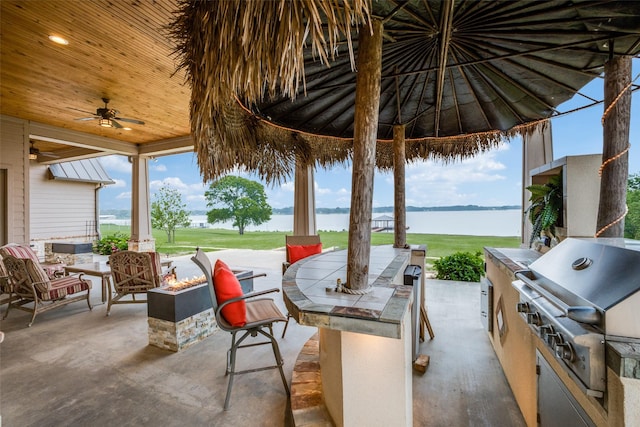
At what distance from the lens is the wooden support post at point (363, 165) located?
184cm

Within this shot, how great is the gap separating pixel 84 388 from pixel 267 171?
2825 mm

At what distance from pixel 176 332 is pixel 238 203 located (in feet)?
38.9

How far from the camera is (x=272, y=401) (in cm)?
225

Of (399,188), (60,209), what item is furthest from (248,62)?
(60,209)

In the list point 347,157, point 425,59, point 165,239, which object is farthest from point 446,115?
point 165,239

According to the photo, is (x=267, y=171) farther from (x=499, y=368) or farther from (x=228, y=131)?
(x=499, y=368)

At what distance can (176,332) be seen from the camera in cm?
304

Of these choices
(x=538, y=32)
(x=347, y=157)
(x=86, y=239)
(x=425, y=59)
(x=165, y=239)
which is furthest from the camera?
(x=165, y=239)

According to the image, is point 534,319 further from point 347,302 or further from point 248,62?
point 248,62

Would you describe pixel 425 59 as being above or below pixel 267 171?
above

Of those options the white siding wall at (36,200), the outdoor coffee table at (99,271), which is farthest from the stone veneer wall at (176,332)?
the white siding wall at (36,200)

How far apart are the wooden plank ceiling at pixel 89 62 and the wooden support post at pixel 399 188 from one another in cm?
302

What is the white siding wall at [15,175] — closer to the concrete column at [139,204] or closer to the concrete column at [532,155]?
the concrete column at [139,204]

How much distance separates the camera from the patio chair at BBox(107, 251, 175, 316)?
13.2 ft
